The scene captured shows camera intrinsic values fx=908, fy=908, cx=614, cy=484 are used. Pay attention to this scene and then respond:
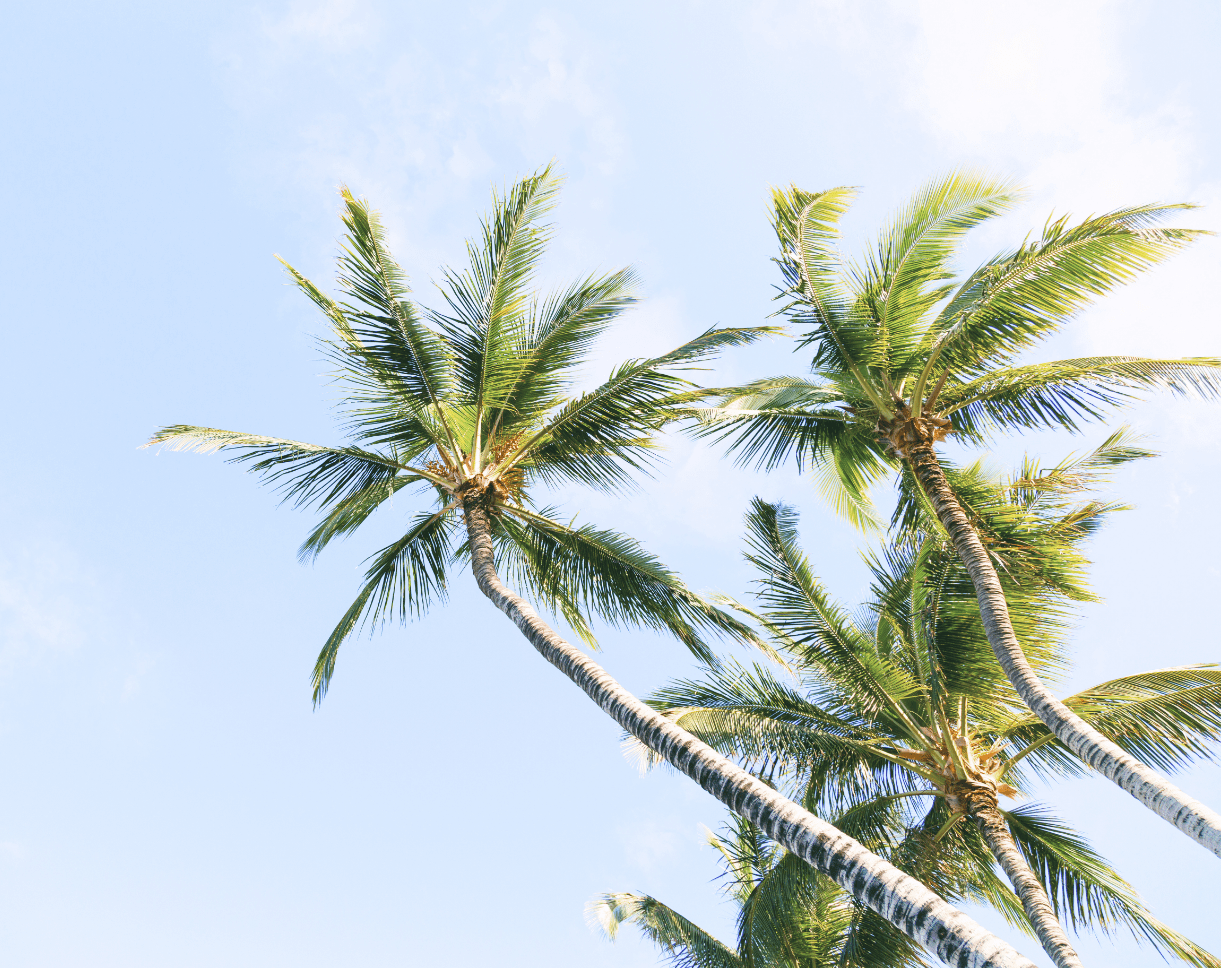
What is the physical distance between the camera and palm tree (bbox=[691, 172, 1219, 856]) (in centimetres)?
889

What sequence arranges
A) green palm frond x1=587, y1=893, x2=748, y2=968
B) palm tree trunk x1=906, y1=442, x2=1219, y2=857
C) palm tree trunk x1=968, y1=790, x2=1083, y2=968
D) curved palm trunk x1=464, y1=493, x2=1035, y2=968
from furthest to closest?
green palm frond x1=587, y1=893, x2=748, y2=968 → palm tree trunk x1=968, y1=790, x2=1083, y2=968 → palm tree trunk x1=906, y1=442, x2=1219, y2=857 → curved palm trunk x1=464, y1=493, x2=1035, y2=968

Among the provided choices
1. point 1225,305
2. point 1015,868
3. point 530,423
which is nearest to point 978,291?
point 530,423

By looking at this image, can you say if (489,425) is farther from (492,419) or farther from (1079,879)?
(1079,879)

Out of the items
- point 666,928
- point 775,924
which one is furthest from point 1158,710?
point 666,928

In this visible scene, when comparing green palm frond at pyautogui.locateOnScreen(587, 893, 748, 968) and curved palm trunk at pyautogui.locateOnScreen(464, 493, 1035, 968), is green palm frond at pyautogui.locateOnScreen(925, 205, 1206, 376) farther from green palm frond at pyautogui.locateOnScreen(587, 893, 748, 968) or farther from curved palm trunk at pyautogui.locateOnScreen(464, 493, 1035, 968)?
green palm frond at pyautogui.locateOnScreen(587, 893, 748, 968)

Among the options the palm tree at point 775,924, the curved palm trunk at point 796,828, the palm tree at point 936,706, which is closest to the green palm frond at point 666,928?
the palm tree at point 775,924

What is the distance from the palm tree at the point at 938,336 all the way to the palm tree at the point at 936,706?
3.05 feet

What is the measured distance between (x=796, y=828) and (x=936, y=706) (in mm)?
5032

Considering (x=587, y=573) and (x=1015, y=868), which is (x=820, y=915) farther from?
(x=587, y=573)

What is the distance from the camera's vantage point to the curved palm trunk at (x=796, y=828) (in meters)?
4.46

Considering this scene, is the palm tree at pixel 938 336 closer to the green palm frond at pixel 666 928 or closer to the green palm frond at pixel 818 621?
the green palm frond at pixel 818 621

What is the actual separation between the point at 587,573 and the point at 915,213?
5.30m

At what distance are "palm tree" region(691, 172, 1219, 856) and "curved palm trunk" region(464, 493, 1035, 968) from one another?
137 inches

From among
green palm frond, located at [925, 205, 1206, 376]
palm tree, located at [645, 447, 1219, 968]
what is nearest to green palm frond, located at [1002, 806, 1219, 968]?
palm tree, located at [645, 447, 1219, 968]
